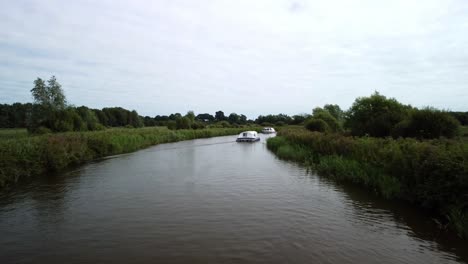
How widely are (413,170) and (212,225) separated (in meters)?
7.02

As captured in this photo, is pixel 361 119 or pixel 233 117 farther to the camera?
pixel 233 117

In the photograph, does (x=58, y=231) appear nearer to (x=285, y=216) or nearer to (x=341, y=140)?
(x=285, y=216)

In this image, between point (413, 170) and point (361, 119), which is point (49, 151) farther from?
point (361, 119)

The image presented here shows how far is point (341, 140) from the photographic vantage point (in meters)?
18.0

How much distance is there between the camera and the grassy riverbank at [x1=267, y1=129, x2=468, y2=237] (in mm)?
8016

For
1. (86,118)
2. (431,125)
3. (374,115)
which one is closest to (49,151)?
(431,125)

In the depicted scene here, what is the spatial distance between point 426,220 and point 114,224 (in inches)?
385

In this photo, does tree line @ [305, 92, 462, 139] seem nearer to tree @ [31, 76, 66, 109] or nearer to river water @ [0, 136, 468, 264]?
river water @ [0, 136, 468, 264]

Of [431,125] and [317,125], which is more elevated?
[431,125]

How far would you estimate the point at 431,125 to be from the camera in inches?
676

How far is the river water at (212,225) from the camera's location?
22.8 ft

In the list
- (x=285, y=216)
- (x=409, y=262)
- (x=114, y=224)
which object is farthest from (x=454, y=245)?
(x=114, y=224)

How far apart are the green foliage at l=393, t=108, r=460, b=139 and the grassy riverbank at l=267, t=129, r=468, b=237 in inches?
177

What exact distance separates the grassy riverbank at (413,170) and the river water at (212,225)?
588 millimetres
